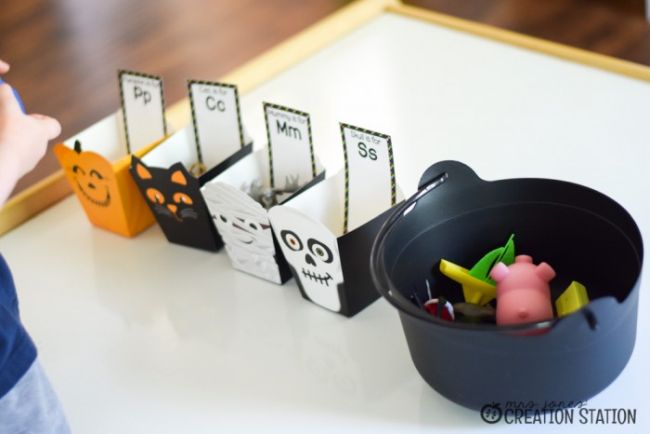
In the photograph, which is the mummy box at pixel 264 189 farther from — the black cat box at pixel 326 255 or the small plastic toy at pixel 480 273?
the small plastic toy at pixel 480 273

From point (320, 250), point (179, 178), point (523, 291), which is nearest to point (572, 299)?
point (523, 291)

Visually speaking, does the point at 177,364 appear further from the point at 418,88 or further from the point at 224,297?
the point at 418,88

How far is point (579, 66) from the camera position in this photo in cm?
141

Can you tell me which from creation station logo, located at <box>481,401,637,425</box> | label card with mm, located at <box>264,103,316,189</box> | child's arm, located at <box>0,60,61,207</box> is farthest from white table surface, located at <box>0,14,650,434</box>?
child's arm, located at <box>0,60,61,207</box>

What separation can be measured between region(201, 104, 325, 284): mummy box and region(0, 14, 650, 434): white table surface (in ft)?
0.11

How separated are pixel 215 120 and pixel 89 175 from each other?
6.5 inches

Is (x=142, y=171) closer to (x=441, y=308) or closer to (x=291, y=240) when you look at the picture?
(x=291, y=240)

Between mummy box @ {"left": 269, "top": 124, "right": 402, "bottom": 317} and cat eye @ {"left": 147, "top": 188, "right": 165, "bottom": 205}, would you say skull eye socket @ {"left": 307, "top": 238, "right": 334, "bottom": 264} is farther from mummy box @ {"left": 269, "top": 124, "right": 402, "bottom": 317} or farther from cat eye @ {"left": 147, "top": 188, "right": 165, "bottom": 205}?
cat eye @ {"left": 147, "top": 188, "right": 165, "bottom": 205}

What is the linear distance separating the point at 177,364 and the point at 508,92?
0.61 meters

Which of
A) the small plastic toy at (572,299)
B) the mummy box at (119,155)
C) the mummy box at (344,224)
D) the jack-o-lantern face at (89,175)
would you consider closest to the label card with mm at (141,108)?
the mummy box at (119,155)

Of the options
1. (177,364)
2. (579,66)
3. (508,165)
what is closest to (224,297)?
(177,364)

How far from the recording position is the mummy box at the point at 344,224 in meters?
1.01

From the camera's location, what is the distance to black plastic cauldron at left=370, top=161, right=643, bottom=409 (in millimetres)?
809

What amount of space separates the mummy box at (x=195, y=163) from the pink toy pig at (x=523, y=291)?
1.21 feet
